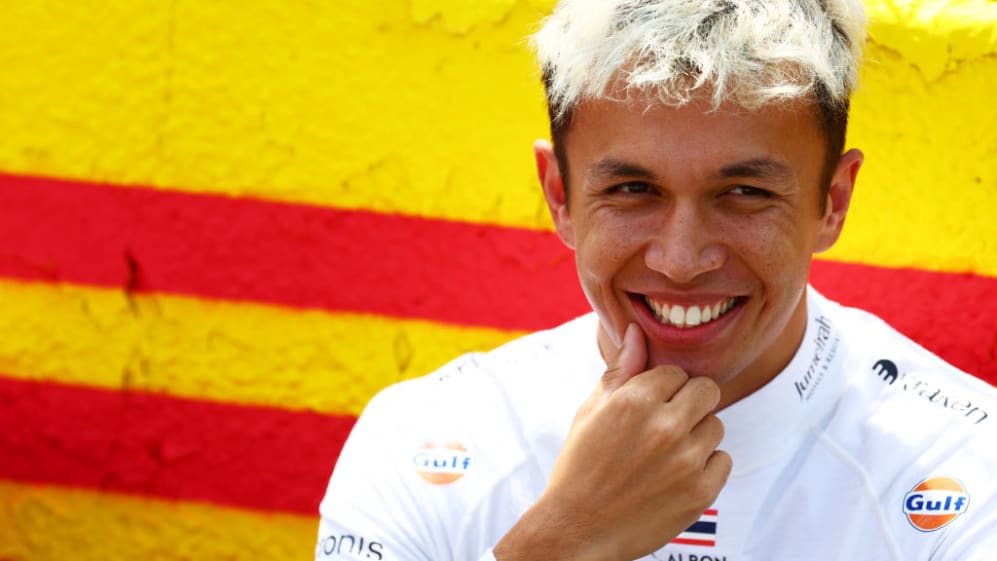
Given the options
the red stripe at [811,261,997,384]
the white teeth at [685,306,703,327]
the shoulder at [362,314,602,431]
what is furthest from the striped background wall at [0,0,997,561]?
the white teeth at [685,306,703,327]

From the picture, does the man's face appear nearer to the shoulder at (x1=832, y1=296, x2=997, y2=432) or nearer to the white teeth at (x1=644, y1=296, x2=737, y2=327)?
the white teeth at (x1=644, y1=296, x2=737, y2=327)

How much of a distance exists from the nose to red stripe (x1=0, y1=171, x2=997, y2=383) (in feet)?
2.36

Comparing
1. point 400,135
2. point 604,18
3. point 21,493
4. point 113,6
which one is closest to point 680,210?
point 604,18

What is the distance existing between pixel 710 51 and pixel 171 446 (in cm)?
145

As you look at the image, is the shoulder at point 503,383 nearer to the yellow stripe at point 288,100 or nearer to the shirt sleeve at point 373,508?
the shirt sleeve at point 373,508

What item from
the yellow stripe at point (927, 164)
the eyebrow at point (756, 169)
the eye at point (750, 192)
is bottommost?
the eye at point (750, 192)

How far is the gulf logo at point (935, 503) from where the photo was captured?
1.99 meters

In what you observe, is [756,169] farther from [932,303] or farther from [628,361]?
[932,303]

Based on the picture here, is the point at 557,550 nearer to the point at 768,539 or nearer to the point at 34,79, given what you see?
the point at 768,539

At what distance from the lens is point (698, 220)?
192 centimetres

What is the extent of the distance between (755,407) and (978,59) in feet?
2.85

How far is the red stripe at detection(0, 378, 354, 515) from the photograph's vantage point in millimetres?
2715

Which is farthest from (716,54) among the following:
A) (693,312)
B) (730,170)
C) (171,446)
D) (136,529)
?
(136,529)

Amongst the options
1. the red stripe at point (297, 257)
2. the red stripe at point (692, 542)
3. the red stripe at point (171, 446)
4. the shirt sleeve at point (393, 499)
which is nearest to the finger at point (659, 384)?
the red stripe at point (692, 542)
